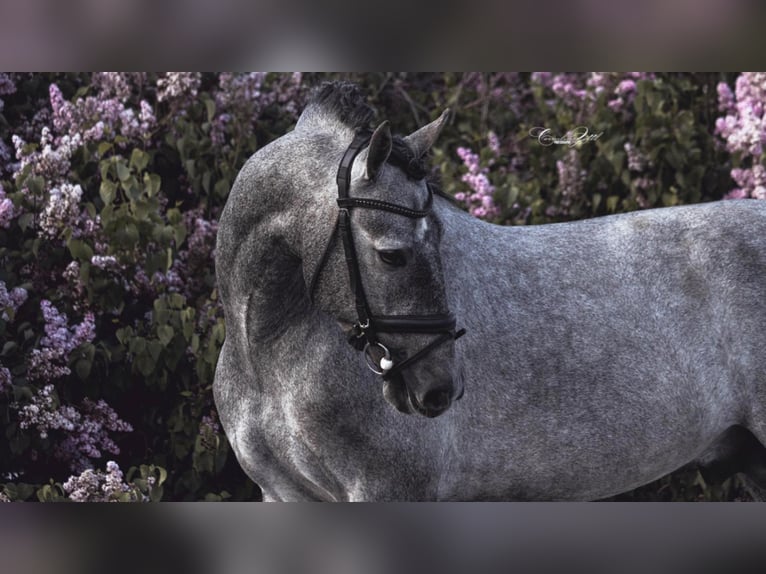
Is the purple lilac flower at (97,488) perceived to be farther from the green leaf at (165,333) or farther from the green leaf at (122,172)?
the green leaf at (122,172)

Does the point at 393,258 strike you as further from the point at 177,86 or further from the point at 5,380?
the point at 177,86

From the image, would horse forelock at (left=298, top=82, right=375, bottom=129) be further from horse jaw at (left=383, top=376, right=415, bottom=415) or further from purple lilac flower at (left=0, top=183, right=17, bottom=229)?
purple lilac flower at (left=0, top=183, right=17, bottom=229)

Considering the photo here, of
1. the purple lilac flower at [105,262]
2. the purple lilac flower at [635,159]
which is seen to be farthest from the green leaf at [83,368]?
the purple lilac flower at [635,159]

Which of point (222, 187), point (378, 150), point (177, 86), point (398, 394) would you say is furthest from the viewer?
point (177, 86)

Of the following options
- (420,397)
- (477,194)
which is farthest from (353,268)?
(477,194)

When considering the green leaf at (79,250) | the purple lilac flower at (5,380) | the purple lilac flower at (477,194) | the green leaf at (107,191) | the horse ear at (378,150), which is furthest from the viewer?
the purple lilac flower at (477,194)

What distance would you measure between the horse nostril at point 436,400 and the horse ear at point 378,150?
0.50 metres

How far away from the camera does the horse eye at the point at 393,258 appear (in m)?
2.48

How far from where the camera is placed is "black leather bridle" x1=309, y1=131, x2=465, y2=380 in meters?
2.50

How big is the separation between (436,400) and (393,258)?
34cm

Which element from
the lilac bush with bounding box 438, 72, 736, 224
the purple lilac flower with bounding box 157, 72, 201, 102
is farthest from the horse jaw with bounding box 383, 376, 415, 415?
the purple lilac flower with bounding box 157, 72, 201, 102

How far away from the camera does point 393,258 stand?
2.49 meters
